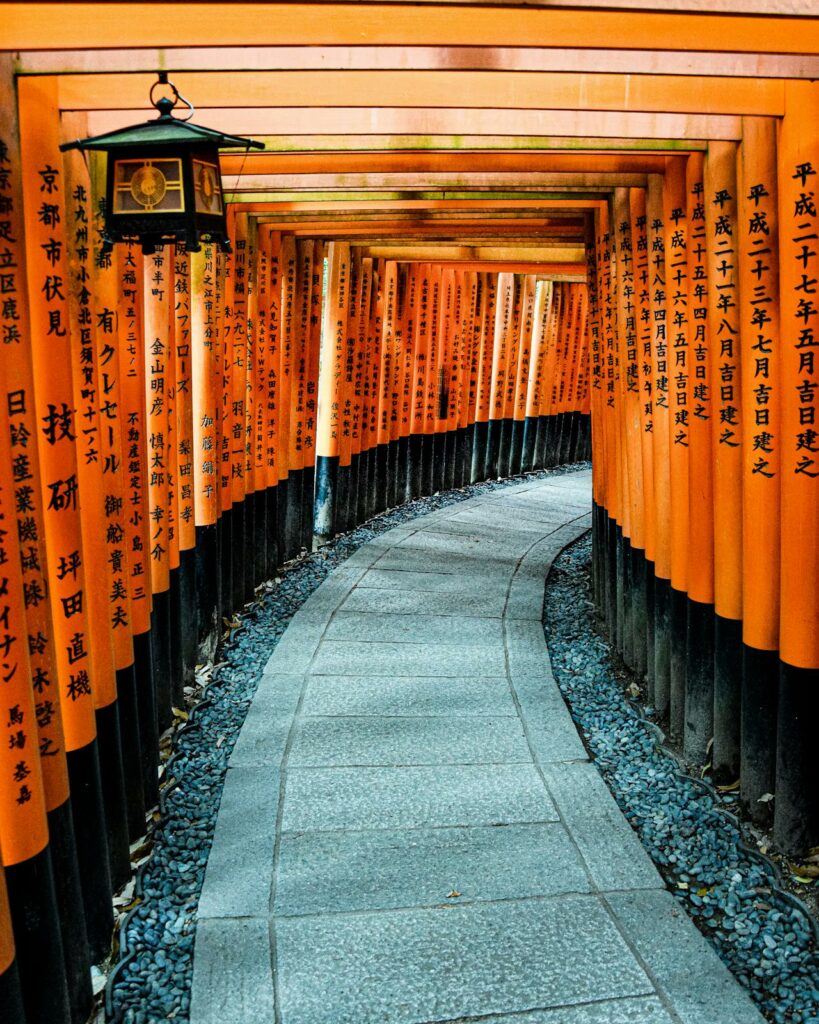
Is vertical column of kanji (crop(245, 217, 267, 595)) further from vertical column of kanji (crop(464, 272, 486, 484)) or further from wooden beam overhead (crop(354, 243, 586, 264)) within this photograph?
vertical column of kanji (crop(464, 272, 486, 484))

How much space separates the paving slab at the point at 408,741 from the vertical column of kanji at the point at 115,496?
110cm

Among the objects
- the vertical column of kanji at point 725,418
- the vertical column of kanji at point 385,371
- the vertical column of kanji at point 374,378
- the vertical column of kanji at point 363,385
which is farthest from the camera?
the vertical column of kanji at point 385,371

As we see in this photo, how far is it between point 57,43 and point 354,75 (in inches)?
57.3

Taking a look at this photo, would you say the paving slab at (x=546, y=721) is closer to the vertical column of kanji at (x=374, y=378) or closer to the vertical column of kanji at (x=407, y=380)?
the vertical column of kanji at (x=374, y=378)

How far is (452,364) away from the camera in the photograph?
14789 millimetres

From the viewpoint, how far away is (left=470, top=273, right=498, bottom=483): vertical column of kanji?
607 inches

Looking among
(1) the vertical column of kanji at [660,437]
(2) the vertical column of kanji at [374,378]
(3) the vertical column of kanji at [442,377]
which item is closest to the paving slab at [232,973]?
(1) the vertical column of kanji at [660,437]

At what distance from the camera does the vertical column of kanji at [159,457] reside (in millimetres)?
5809

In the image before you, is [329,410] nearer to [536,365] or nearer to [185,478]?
[185,478]

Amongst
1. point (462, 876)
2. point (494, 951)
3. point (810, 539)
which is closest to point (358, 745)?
point (462, 876)

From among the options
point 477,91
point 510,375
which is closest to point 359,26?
point 477,91

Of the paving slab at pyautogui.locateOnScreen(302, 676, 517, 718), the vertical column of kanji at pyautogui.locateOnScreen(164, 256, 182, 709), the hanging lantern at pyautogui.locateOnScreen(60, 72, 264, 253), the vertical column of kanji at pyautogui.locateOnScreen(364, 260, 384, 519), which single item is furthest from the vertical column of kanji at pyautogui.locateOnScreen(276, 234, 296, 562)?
the hanging lantern at pyautogui.locateOnScreen(60, 72, 264, 253)

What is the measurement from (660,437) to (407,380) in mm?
7923

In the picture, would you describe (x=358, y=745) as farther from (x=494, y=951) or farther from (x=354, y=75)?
(x=354, y=75)
